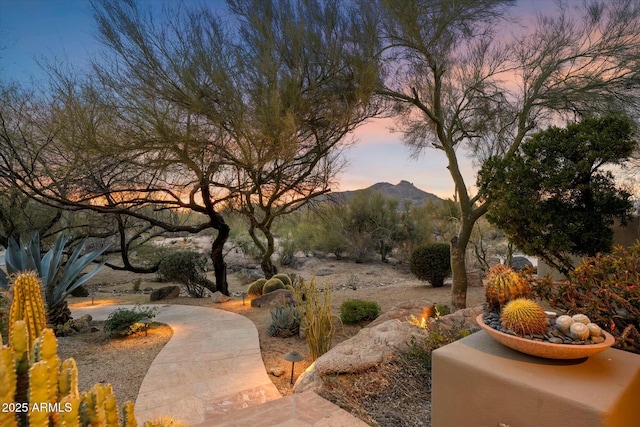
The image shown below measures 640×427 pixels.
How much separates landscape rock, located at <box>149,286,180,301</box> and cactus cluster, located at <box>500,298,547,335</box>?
26.1ft

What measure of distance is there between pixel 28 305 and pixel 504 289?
3.74m

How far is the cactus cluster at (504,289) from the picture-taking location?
2318 mm

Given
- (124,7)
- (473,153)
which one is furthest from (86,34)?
(473,153)

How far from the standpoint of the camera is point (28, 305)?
2779mm

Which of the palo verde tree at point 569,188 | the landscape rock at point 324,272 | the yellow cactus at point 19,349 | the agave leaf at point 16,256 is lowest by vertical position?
the landscape rock at point 324,272

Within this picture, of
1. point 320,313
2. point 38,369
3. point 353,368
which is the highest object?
point 38,369

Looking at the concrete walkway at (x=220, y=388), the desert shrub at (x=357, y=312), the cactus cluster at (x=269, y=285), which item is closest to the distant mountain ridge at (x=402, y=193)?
the cactus cluster at (x=269, y=285)

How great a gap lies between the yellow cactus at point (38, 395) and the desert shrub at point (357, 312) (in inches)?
182

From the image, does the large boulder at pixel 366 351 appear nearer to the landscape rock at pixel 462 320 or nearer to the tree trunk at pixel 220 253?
the landscape rock at pixel 462 320

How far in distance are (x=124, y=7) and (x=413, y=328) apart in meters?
6.22

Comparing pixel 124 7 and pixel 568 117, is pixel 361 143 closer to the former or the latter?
pixel 568 117

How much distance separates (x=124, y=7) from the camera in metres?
5.18

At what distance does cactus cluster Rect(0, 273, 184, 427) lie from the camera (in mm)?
991

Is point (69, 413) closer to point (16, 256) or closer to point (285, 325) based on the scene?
point (285, 325)
